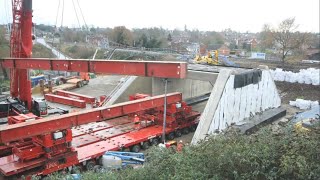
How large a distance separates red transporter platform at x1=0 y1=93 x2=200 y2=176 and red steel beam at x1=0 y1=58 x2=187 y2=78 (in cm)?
166

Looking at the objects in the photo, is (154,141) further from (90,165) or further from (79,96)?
(79,96)

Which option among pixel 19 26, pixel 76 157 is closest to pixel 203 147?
pixel 76 157

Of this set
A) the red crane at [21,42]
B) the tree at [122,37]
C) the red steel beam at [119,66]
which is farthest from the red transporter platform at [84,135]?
the tree at [122,37]

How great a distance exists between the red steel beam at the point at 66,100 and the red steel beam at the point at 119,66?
893cm

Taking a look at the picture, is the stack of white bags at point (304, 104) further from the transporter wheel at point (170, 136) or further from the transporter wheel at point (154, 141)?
the transporter wheel at point (154, 141)

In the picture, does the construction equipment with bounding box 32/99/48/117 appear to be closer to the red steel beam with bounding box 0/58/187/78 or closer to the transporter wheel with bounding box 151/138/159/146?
the red steel beam with bounding box 0/58/187/78

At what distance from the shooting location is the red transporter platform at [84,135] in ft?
34.3

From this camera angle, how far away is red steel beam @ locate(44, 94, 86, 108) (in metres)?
24.9

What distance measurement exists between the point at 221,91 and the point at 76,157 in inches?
295

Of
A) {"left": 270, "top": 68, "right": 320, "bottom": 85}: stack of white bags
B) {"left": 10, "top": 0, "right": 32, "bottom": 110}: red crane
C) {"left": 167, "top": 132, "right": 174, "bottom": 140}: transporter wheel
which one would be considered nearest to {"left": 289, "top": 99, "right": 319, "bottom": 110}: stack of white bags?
{"left": 270, "top": 68, "right": 320, "bottom": 85}: stack of white bags

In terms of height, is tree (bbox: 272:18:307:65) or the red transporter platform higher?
tree (bbox: 272:18:307:65)

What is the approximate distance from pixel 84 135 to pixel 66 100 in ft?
37.9

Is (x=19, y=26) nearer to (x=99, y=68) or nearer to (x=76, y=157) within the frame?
(x=99, y=68)

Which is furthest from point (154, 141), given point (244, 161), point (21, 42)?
point (244, 161)
